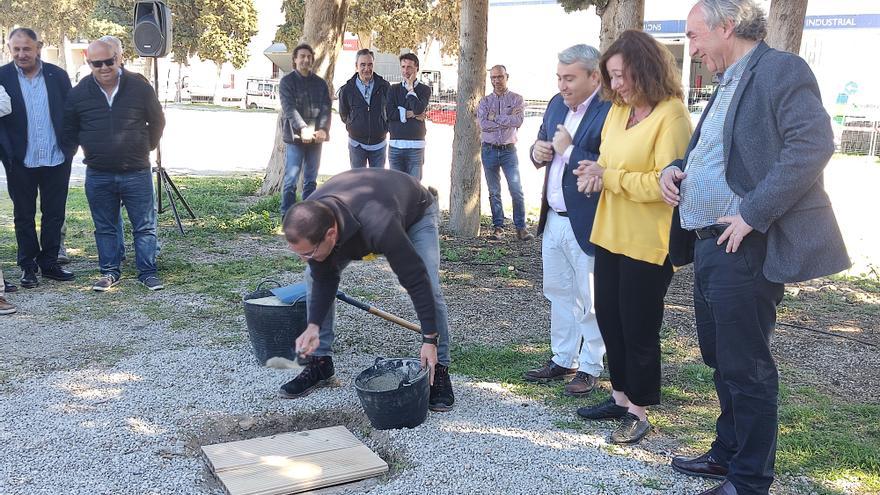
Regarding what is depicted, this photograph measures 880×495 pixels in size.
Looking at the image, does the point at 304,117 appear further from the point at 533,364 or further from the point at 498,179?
the point at 533,364

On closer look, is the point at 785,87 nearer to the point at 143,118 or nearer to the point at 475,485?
the point at 475,485

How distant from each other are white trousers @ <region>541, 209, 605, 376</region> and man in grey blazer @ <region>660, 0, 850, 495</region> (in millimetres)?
1068

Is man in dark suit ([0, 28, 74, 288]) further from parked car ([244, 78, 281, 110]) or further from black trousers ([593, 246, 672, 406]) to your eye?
parked car ([244, 78, 281, 110])

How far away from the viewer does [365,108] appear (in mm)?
9328

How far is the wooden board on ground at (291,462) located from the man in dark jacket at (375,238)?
0.44 metres

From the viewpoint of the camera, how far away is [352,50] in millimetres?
53031

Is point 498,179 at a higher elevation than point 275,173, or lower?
higher

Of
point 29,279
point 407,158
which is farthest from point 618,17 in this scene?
point 29,279

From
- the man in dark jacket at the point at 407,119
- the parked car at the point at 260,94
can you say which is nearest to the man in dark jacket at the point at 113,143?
the man in dark jacket at the point at 407,119

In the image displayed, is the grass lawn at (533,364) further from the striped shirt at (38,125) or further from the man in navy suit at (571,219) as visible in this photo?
the striped shirt at (38,125)

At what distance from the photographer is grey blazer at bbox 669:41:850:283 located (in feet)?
9.35

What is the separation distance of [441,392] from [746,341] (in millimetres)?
1796

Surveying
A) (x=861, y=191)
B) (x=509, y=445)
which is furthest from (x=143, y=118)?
(x=861, y=191)

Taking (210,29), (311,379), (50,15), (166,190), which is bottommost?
(311,379)
